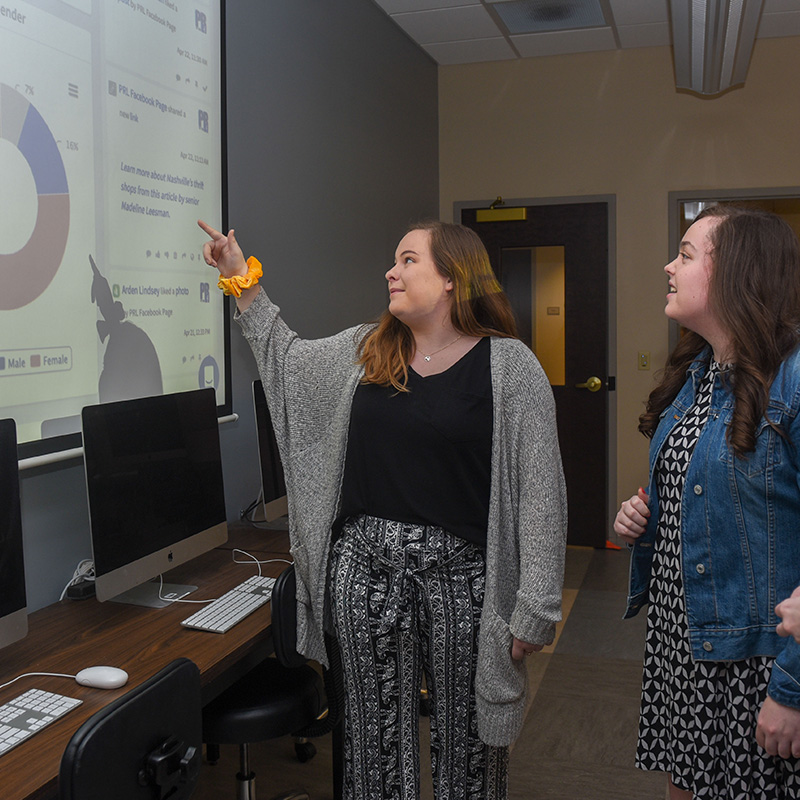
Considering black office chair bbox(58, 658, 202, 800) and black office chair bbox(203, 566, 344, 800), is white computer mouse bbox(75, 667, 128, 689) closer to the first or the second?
black office chair bbox(58, 658, 202, 800)

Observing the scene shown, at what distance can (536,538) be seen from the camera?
1.62 meters

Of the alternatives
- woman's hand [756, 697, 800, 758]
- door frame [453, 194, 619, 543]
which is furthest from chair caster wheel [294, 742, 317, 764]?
door frame [453, 194, 619, 543]

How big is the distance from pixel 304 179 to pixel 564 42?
2185 mm

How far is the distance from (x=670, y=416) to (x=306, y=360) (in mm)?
782

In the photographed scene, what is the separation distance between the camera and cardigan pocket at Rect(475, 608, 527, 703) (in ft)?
5.34

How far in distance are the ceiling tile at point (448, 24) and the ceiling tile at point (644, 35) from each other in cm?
71

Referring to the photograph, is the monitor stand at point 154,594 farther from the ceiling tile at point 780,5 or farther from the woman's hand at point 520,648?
the ceiling tile at point 780,5

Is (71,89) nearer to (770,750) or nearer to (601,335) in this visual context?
(770,750)

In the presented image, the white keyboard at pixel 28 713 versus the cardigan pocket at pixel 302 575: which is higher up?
the cardigan pocket at pixel 302 575

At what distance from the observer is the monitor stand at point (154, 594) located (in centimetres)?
197

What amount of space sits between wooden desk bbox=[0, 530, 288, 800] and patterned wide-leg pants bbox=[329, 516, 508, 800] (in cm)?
24

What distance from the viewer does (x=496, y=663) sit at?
64.1 inches

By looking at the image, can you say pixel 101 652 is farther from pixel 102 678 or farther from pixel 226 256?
pixel 226 256

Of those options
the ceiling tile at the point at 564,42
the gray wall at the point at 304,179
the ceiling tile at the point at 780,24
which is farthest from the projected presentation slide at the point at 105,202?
the ceiling tile at the point at 780,24
